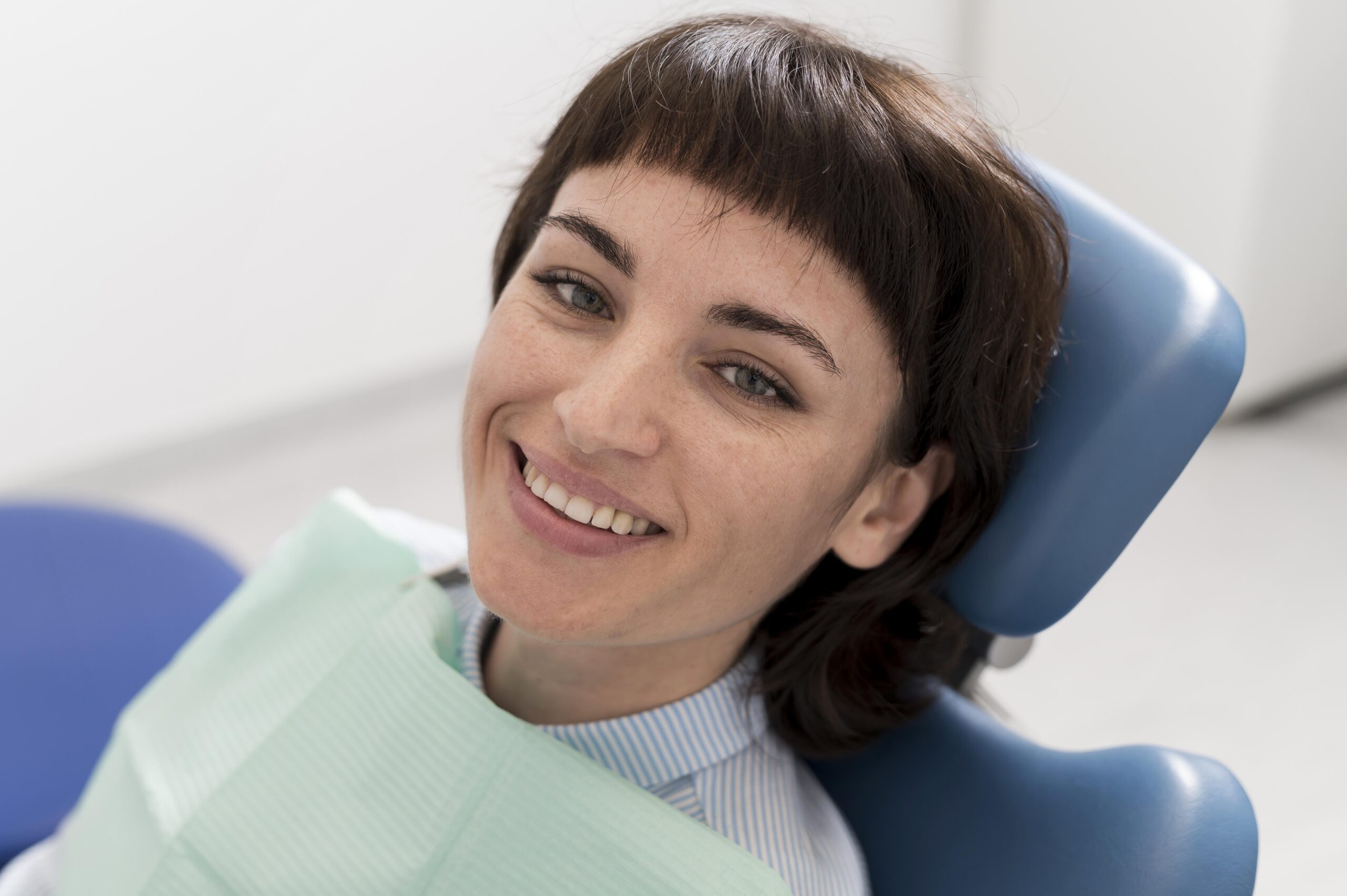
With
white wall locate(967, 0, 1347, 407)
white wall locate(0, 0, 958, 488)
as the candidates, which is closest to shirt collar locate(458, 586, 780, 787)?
white wall locate(0, 0, 958, 488)

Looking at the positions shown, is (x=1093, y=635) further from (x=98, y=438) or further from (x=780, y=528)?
(x=98, y=438)

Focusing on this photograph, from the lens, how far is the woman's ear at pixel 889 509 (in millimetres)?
1089

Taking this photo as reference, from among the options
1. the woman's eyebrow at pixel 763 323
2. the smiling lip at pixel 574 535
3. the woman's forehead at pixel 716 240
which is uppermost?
the woman's forehead at pixel 716 240

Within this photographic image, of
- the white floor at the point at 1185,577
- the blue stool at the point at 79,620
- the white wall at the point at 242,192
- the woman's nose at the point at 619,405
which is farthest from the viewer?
the white wall at the point at 242,192

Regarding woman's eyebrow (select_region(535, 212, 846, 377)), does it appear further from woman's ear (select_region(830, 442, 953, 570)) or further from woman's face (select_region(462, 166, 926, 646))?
woman's ear (select_region(830, 442, 953, 570))

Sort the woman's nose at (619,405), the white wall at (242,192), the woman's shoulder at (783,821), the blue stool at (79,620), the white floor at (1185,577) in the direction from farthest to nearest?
1. the white wall at (242,192)
2. the white floor at (1185,577)
3. the blue stool at (79,620)
4. the woman's shoulder at (783,821)
5. the woman's nose at (619,405)

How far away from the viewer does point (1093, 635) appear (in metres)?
2.34

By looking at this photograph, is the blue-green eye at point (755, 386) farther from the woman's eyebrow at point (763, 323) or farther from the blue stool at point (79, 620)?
the blue stool at point (79, 620)

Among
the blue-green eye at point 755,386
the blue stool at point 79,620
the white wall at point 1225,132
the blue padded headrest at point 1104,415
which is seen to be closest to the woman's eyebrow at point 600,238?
the blue-green eye at point 755,386

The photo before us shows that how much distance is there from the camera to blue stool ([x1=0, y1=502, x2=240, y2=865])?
145 centimetres

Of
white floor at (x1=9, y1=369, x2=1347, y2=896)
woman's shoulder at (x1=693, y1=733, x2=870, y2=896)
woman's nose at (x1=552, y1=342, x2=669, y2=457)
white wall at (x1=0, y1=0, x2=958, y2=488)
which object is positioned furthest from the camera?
white wall at (x1=0, y1=0, x2=958, y2=488)

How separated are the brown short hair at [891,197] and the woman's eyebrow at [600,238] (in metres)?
0.06

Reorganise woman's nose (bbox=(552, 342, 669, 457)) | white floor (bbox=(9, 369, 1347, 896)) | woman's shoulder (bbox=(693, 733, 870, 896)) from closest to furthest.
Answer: woman's nose (bbox=(552, 342, 669, 457)) → woman's shoulder (bbox=(693, 733, 870, 896)) → white floor (bbox=(9, 369, 1347, 896))

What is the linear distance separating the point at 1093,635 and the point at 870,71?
160cm
